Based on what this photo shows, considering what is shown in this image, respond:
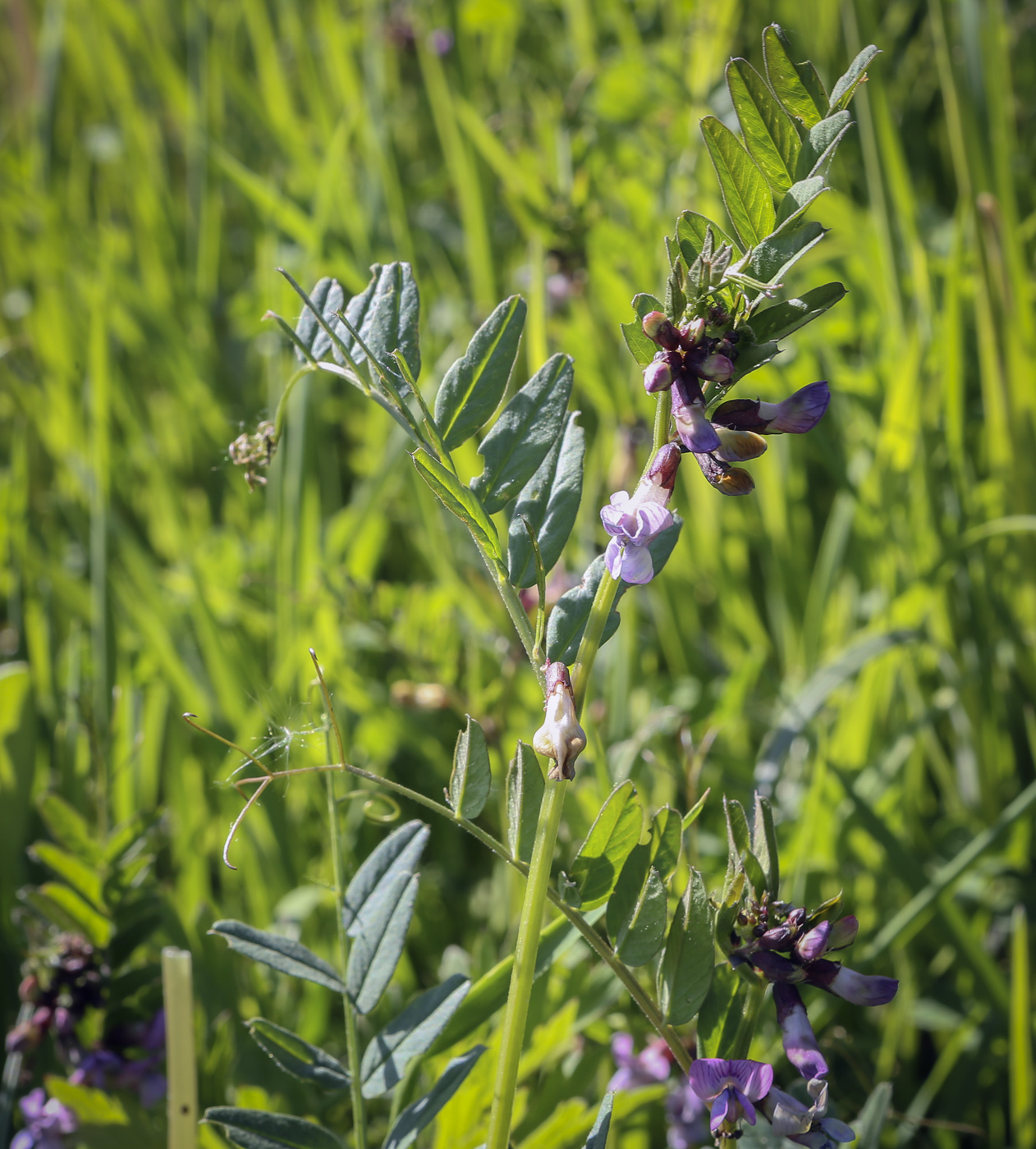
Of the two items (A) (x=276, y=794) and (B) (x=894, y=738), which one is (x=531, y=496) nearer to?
(A) (x=276, y=794)

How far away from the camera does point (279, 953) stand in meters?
0.54

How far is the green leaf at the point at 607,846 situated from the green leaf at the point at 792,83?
298mm

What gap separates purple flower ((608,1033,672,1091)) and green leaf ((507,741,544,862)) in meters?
0.27

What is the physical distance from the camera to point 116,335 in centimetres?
161

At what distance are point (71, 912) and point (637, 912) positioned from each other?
428mm

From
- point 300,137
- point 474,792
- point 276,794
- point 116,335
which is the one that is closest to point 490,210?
point 300,137

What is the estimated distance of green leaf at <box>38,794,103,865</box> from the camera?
0.69 meters

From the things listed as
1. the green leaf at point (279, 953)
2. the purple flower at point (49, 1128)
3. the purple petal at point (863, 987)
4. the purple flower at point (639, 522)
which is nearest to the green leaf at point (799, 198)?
the purple flower at point (639, 522)

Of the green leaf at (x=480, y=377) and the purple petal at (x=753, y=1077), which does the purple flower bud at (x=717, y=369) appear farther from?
the purple petal at (x=753, y=1077)

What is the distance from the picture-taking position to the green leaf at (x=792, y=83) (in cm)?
43

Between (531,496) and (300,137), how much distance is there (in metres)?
1.27

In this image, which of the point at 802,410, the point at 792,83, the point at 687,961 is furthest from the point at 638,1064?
the point at 792,83

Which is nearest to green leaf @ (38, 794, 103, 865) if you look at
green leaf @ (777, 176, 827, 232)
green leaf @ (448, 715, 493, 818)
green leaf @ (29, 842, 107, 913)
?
green leaf @ (29, 842, 107, 913)

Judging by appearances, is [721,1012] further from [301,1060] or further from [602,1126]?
[301,1060]
